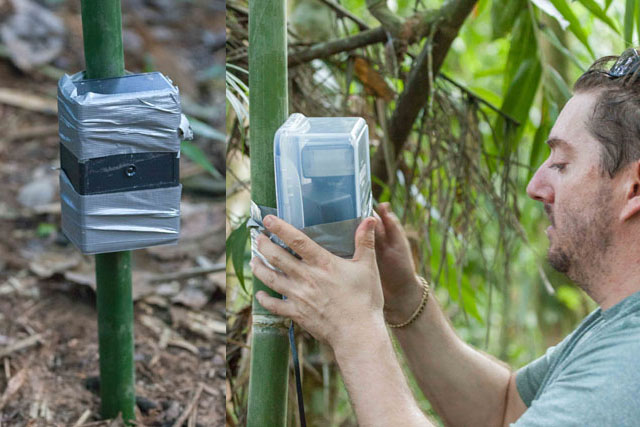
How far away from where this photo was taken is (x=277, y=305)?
2.87 feet

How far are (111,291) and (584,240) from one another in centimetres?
66

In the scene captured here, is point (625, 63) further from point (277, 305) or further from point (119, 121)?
point (119, 121)

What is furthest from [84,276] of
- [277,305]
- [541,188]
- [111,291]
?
[541,188]

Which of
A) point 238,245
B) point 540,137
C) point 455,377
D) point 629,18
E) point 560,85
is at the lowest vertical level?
point 455,377

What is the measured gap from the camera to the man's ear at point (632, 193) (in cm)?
91

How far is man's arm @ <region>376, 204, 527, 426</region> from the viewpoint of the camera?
3.68ft

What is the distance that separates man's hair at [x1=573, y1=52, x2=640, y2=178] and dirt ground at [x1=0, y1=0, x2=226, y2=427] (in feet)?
2.76

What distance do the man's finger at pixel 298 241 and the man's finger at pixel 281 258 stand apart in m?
0.01

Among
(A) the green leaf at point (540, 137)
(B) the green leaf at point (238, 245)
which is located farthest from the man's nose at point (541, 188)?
(A) the green leaf at point (540, 137)

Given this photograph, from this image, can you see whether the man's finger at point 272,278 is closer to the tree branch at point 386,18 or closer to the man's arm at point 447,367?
the man's arm at point 447,367

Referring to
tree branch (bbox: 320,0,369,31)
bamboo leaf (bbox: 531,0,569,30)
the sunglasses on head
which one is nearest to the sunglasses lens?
the sunglasses on head

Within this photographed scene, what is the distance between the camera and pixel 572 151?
965 mm

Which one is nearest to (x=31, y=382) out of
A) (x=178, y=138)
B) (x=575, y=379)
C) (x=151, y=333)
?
(x=151, y=333)

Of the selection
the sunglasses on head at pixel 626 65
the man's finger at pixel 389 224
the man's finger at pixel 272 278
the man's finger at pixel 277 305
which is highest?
the sunglasses on head at pixel 626 65
